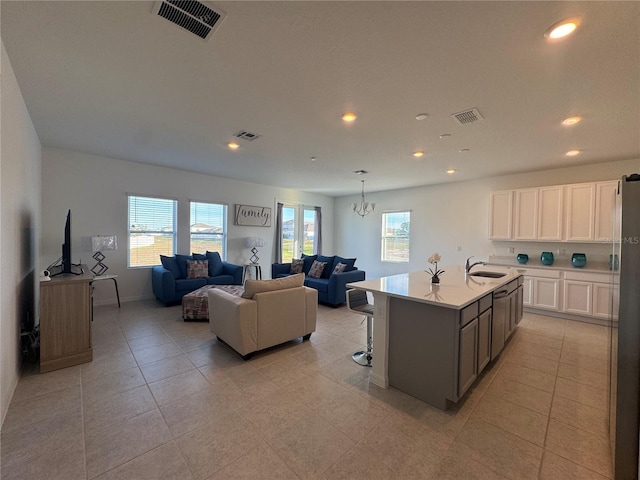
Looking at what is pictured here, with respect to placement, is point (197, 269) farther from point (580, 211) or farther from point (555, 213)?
point (580, 211)

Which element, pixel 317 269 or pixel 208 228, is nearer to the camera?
pixel 317 269

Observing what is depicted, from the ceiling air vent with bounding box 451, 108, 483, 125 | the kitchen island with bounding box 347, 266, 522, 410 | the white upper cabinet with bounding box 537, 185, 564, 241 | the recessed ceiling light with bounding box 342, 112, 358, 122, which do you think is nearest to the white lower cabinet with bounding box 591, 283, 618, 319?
the white upper cabinet with bounding box 537, 185, 564, 241

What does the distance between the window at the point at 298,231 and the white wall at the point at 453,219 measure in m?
1.21

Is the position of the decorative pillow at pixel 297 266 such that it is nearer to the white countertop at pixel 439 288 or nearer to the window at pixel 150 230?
the window at pixel 150 230

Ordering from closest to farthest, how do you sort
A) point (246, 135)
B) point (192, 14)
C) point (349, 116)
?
point (192, 14) < point (349, 116) < point (246, 135)

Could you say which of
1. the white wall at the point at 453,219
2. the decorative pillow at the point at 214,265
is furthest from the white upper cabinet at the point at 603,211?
the decorative pillow at the point at 214,265

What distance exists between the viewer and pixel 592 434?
6.42 feet

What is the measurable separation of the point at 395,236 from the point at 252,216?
391 centimetres

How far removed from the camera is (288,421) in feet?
6.70

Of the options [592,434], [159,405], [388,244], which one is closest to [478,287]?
[592,434]

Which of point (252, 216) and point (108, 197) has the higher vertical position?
point (108, 197)

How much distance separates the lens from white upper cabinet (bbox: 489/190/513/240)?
5312mm

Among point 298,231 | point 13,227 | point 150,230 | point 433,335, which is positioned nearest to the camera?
point 433,335

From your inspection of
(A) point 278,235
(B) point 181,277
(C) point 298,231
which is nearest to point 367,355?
(B) point 181,277
